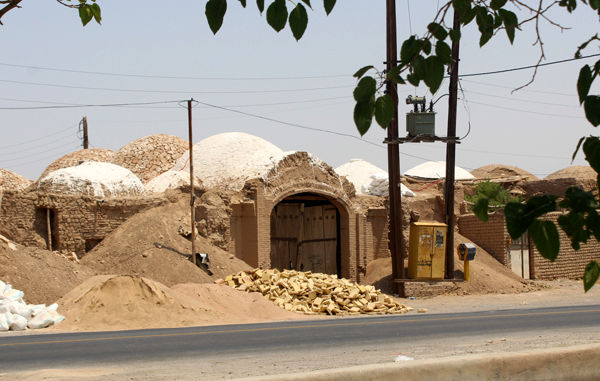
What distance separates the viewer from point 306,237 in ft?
92.3

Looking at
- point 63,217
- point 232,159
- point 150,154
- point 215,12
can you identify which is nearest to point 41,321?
point 63,217

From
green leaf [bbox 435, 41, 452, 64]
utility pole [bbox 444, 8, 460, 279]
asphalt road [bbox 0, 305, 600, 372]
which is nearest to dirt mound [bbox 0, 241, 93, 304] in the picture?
asphalt road [bbox 0, 305, 600, 372]

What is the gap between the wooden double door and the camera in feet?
89.8

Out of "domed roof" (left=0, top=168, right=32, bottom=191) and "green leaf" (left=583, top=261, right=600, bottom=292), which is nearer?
"green leaf" (left=583, top=261, right=600, bottom=292)

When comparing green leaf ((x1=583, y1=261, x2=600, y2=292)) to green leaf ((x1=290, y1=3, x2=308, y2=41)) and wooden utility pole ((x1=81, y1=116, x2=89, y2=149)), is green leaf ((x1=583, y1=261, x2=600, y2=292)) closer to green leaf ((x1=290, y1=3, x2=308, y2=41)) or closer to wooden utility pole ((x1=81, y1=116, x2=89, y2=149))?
green leaf ((x1=290, y1=3, x2=308, y2=41))

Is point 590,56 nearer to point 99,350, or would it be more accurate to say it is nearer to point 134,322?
point 99,350

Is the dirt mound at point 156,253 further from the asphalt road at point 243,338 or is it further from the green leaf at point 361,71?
the green leaf at point 361,71

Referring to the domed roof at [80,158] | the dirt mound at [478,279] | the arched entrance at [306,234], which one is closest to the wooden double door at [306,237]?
the arched entrance at [306,234]

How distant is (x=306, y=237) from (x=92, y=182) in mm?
7888

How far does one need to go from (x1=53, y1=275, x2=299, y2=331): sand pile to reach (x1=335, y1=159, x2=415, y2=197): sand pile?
1235 cm

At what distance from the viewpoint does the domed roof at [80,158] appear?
128ft

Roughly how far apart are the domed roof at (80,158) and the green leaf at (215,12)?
36321 millimetres

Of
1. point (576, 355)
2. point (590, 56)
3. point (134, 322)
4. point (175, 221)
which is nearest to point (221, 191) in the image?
point (175, 221)

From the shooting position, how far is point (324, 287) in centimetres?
2108
